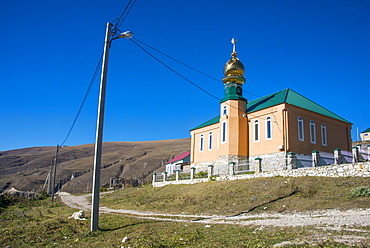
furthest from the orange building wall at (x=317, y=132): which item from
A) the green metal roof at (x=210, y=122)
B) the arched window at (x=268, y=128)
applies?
the green metal roof at (x=210, y=122)

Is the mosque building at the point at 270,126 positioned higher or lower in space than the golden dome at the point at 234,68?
lower

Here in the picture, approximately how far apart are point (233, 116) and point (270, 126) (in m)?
3.45

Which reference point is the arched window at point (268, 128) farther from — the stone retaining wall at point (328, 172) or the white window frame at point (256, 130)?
the stone retaining wall at point (328, 172)

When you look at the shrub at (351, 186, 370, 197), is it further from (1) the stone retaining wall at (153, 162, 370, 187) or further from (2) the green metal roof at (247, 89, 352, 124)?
(2) the green metal roof at (247, 89, 352, 124)

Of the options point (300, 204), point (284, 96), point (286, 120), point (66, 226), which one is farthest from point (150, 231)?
point (284, 96)

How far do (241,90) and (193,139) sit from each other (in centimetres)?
905

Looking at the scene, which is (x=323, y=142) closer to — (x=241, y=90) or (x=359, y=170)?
(x=241, y=90)

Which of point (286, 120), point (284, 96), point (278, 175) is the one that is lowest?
point (278, 175)

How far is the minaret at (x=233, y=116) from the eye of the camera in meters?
26.1

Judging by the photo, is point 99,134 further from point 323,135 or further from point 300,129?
point 323,135

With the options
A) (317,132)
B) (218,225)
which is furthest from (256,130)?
(218,225)

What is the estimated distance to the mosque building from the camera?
77.9 feet

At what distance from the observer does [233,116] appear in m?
26.6

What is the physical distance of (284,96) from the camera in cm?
2534
